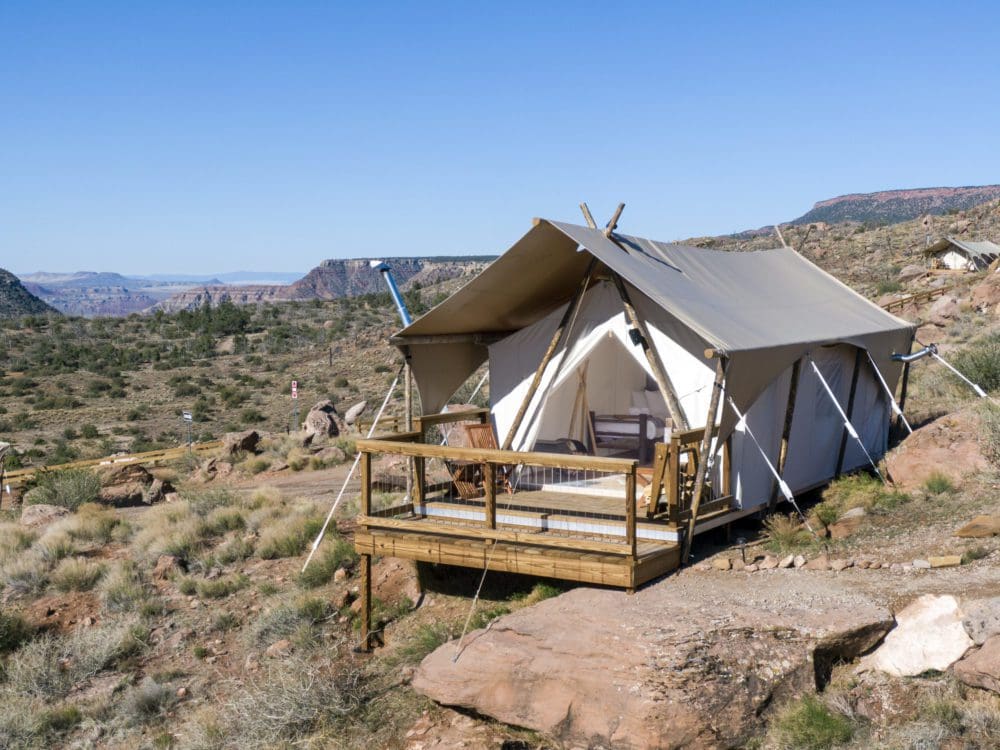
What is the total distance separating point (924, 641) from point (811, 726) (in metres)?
1.10

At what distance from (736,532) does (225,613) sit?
18.7ft

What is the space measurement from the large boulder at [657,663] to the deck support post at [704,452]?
0.86 metres

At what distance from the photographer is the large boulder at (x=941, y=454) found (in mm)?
10180

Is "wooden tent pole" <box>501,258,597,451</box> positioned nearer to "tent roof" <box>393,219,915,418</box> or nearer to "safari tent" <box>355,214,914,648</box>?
"safari tent" <box>355,214,914,648</box>

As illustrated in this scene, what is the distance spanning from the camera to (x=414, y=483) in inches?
395

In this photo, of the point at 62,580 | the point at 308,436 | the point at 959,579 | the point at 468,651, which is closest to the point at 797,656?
the point at 959,579

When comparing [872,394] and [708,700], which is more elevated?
[872,394]

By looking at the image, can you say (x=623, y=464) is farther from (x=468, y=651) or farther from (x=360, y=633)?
(x=360, y=633)

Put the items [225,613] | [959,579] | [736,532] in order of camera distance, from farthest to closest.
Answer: [225,613], [736,532], [959,579]

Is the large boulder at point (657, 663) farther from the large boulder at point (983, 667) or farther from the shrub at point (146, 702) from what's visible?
the shrub at point (146, 702)

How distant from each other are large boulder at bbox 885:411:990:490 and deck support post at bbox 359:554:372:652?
5.98 m

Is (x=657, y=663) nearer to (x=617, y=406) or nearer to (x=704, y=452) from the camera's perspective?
(x=704, y=452)

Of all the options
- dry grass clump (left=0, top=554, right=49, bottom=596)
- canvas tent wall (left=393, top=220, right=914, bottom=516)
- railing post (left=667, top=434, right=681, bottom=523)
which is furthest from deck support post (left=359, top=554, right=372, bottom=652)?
dry grass clump (left=0, top=554, right=49, bottom=596)

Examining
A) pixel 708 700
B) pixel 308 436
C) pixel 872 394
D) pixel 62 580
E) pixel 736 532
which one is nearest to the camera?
pixel 708 700
